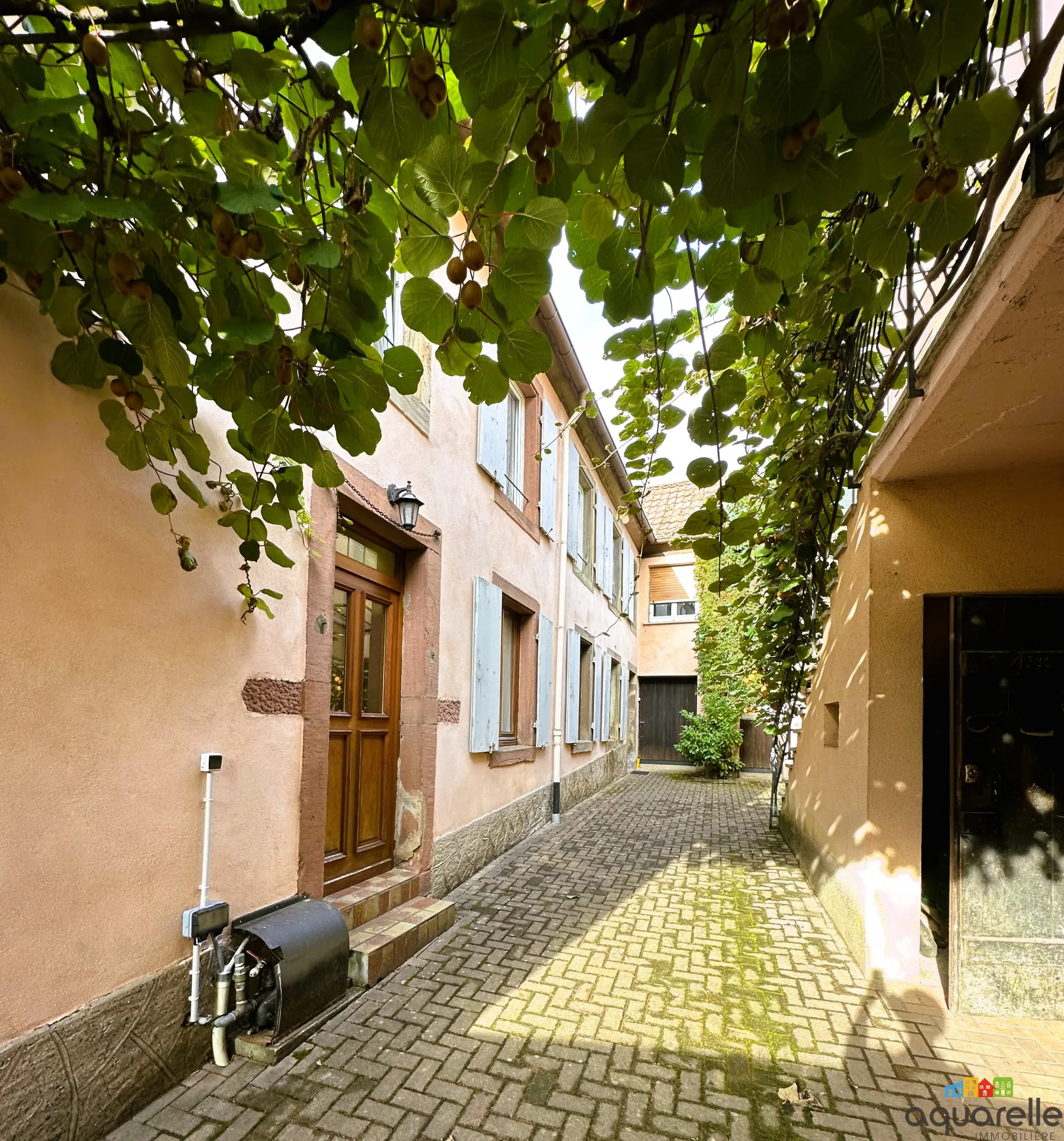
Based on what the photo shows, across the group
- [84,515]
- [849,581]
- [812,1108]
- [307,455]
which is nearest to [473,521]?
[849,581]

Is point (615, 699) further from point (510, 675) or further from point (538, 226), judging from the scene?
point (538, 226)

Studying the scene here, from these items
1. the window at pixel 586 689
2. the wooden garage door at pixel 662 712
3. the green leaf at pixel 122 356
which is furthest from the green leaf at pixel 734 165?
the wooden garage door at pixel 662 712

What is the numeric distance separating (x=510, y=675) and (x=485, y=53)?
20.2 ft

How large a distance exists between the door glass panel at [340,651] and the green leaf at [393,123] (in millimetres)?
2938

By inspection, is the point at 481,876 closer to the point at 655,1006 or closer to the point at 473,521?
the point at 655,1006

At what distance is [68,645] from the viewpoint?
2102 mm

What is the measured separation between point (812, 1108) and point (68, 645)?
323 cm

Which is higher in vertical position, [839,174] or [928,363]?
[928,363]

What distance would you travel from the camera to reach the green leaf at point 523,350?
1333mm

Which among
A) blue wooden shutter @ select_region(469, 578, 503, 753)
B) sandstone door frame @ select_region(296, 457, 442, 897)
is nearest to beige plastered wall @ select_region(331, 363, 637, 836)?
blue wooden shutter @ select_region(469, 578, 503, 753)

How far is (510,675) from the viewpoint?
270 inches

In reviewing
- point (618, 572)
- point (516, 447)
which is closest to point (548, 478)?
point (516, 447)

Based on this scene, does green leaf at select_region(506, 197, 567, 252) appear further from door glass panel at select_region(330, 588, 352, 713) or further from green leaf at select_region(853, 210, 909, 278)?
door glass panel at select_region(330, 588, 352, 713)

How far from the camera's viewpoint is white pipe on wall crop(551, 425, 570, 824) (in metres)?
7.84
